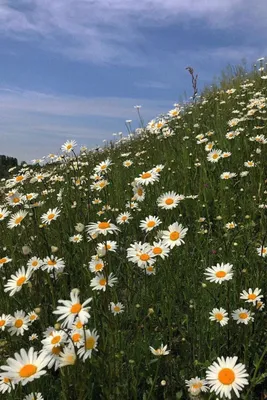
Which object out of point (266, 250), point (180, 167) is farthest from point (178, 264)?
point (180, 167)

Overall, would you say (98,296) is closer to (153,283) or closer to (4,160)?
(153,283)

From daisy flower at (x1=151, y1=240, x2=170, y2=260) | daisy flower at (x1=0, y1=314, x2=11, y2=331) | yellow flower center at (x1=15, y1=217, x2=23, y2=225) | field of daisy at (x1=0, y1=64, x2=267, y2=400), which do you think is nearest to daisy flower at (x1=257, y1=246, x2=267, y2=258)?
field of daisy at (x1=0, y1=64, x2=267, y2=400)

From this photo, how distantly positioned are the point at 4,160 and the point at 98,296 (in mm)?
17767

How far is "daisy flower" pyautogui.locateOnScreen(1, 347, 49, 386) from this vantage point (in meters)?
1.71

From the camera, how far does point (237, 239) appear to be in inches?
136

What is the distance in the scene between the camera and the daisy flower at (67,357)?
67.9 inches

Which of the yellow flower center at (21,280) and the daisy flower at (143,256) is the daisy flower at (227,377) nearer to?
the daisy flower at (143,256)

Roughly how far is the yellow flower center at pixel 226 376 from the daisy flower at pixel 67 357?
0.60 meters

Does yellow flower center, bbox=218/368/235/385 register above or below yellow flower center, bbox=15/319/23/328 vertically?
below

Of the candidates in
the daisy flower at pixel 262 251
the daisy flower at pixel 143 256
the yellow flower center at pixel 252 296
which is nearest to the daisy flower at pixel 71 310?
the daisy flower at pixel 143 256

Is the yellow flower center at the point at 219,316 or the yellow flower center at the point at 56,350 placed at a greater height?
the yellow flower center at the point at 219,316

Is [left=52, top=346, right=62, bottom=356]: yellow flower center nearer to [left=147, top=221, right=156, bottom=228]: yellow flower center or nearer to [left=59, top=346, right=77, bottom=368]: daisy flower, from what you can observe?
[left=59, top=346, right=77, bottom=368]: daisy flower

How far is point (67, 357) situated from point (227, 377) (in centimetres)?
66

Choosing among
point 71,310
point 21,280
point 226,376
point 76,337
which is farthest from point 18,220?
point 226,376
